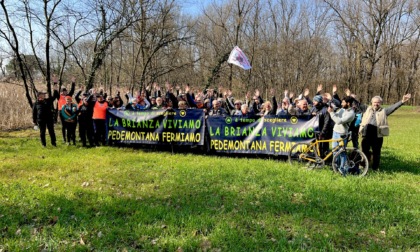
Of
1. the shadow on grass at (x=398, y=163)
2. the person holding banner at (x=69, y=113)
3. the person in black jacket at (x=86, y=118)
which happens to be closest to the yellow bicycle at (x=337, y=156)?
the shadow on grass at (x=398, y=163)

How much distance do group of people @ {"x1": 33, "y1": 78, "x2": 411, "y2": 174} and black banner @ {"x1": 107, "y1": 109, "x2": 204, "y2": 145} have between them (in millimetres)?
327

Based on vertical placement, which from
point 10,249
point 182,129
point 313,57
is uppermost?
point 313,57

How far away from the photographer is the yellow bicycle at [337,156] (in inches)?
282

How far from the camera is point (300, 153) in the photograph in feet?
27.3

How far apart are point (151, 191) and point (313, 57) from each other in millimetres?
32461

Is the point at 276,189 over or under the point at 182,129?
under

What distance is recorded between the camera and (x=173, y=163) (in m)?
8.42

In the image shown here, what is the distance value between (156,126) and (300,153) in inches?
188

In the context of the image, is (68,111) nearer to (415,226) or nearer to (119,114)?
(119,114)

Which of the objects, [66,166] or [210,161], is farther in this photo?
[210,161]

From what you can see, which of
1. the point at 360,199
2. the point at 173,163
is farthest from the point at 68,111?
the point at 360,199

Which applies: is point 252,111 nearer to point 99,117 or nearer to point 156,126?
point 156,126

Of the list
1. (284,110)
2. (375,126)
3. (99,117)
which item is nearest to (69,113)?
(99,117)

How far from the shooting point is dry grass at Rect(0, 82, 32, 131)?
15.4m
